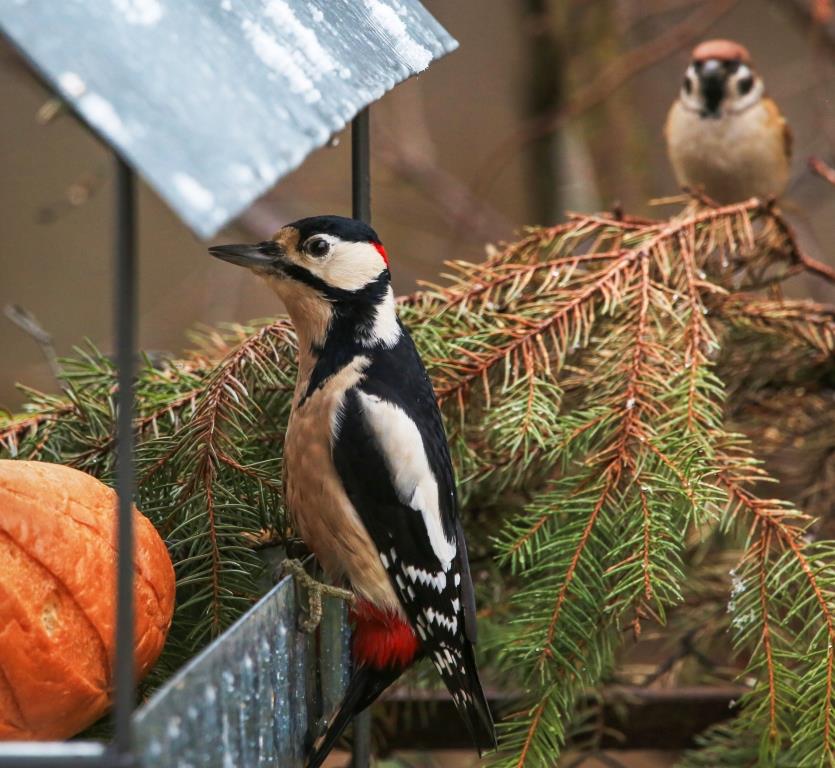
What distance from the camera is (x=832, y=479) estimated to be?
1.71 m

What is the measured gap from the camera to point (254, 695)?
948 mm

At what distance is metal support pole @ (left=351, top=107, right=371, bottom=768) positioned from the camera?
4.52ft

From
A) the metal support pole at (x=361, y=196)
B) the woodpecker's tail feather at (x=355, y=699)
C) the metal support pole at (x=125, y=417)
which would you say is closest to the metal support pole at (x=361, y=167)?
the metal support pole at (x=361, y=196)

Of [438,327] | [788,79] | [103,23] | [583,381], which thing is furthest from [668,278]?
[788,79]

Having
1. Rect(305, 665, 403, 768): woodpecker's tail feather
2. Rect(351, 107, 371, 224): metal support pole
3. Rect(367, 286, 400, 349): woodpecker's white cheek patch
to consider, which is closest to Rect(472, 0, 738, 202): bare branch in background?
Rect(351, 107, 371, 224): metal support pole

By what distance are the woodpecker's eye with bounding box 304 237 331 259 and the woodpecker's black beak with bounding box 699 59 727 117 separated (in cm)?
171

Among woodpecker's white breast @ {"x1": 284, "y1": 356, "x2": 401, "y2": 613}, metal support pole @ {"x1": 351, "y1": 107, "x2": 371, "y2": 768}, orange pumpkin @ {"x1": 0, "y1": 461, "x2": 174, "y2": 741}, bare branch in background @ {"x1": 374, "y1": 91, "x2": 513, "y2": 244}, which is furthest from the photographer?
bare branch in background @ {"x1": 374, "y1": 91, "x2": 513, "y2": 244}

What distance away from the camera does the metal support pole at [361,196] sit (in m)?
1.38

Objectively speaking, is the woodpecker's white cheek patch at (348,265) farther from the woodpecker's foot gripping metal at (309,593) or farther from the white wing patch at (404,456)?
the woodpecker's foot gripping metal at (309,593)

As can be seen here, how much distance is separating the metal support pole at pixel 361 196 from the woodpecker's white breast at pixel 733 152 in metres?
1.41

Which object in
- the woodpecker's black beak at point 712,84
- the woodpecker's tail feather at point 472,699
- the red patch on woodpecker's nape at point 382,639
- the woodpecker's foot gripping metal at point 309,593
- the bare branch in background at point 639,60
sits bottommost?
the woodpecker's black beak at point 712,84

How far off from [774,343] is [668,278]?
23 centimetres

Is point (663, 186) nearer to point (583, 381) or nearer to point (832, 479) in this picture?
point (832, 479)

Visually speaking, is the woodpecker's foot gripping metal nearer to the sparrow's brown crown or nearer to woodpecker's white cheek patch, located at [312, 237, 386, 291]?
woodpecker's white cheek patch, located at [312, 237, 386, 291]
